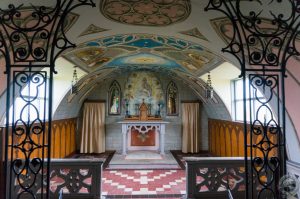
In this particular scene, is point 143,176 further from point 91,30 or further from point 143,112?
point 91,30

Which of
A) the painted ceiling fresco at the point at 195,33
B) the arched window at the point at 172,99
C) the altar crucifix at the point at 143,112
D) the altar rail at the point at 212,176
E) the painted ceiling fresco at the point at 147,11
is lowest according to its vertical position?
the altar rail at the point at 212,176

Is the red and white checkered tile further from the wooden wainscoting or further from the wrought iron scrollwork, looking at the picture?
the wrought iron scrollwork

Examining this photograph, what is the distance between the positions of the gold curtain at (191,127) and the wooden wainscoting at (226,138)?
57 centimetres

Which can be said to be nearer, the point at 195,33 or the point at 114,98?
the point at 195,33

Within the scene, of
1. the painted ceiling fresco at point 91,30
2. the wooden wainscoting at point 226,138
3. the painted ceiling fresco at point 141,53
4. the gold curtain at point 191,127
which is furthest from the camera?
the gold curtain at point 191,127

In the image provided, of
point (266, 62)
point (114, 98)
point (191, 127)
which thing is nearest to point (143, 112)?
point (114, 98)

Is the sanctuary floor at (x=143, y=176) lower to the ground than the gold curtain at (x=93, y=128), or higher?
lower

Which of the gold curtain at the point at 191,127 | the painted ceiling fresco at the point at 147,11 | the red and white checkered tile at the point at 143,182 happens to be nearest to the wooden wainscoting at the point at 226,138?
the gold curtain at the point at 191,127

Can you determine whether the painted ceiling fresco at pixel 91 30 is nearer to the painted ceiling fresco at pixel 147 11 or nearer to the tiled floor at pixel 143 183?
the painted ceiling fresco at pixel 147 11

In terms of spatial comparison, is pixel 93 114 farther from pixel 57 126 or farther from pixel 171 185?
pixel 171 185

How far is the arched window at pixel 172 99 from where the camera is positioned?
10672 millimetres

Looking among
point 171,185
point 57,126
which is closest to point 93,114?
point 57,126

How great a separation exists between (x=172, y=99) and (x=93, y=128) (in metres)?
3.65

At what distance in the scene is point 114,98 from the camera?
1058 cm
